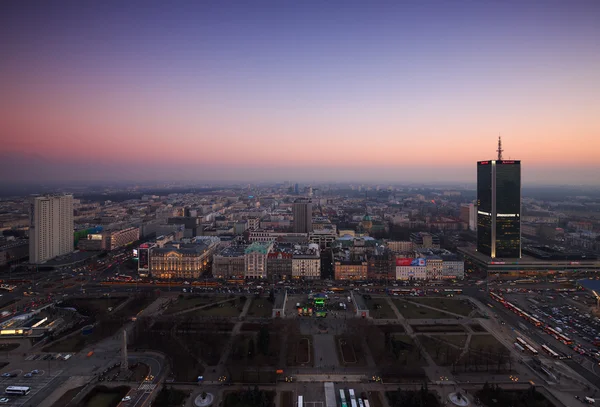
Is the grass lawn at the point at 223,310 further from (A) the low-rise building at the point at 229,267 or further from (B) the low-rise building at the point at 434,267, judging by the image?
(B) the low-rise building at the point at 434,267

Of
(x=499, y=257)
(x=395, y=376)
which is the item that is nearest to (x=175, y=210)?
(x=499, y=257)

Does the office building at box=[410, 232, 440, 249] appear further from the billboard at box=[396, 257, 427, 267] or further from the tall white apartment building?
the tall white apartment building

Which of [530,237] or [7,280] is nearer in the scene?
[7,280]

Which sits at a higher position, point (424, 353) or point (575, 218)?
point (575, 218)

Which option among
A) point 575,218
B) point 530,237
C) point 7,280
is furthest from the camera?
point 575,218

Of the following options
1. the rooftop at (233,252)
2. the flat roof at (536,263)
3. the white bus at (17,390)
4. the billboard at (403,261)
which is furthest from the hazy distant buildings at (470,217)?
the white bus at (17,390)

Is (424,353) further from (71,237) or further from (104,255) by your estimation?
(71,237)

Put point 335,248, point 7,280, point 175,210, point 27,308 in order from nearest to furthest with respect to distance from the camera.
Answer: point 27,308, point 7,280, point 335,248, point 175,210
